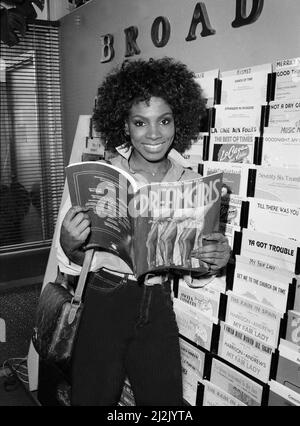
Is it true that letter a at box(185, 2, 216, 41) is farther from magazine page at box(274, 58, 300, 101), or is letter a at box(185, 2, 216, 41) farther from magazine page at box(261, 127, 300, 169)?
magazine page at box(261, 127, 300, 169)

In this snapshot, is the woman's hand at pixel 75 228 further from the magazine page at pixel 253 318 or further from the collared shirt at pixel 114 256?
the magazine page at pixel 253 318

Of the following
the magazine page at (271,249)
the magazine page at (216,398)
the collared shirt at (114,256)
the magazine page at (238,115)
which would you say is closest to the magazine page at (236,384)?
the magazine page at (216,398)

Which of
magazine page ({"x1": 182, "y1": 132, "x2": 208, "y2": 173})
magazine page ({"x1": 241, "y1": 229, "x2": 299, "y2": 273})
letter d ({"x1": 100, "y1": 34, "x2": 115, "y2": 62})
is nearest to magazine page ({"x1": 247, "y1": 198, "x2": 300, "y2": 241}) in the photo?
magazine page ({"x1": 241, "y1": 229, "x2": 299, "y2": 273})

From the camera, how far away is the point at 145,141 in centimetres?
112

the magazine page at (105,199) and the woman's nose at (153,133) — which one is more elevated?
the woman's nose at (153,133)

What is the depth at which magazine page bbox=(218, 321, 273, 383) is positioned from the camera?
3.78 ft

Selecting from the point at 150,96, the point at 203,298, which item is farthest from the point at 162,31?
the point at 203,298

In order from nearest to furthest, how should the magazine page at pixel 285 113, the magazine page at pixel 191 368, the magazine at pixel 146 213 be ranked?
the magazine at pixel 146 213 → the magazine page at pixel 285 113 → the magazine page at pixel 191 368

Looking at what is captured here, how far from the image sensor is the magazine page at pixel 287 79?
3.34 ft

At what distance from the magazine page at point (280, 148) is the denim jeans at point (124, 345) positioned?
0.45 metres

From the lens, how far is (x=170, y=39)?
1467 mm

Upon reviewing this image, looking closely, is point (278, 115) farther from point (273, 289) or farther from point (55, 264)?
point (55, 264)

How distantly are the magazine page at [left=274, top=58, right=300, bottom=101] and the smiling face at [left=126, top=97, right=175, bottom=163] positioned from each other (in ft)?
0.96

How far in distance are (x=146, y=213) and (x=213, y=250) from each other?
21cm
